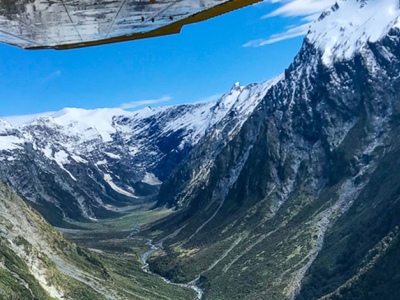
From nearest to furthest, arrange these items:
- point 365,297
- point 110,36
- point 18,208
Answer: point 110,36 < point 365,297 < point 18,208

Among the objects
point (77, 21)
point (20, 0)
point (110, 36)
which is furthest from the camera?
point (110, 36)

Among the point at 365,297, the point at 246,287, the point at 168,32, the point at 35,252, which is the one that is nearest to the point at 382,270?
the point at 365,297

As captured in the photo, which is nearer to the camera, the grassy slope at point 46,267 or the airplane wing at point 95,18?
the airplane wing at point 95,18

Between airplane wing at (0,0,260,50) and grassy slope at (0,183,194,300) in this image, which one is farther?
grassy slope at (0,183,194,300)

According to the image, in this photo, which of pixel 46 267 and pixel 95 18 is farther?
pixel 46 267

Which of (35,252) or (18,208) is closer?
(35,252)

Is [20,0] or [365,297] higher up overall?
[20,0]

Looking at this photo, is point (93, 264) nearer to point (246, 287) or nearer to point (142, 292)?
point (142, 292)

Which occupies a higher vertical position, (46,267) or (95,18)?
(95,18)

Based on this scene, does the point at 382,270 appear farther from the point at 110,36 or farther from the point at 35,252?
the point at 110,36

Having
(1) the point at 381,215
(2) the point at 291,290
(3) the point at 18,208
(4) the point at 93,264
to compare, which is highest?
(3) the point at 18,208
